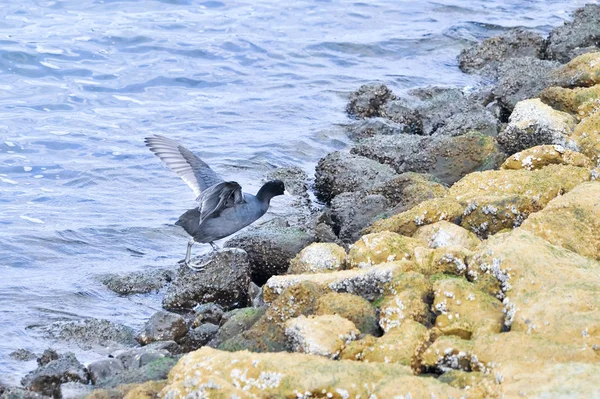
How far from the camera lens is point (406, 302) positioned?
5.25m

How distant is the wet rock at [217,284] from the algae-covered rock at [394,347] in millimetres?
2956

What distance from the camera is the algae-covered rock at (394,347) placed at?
4.77 metres

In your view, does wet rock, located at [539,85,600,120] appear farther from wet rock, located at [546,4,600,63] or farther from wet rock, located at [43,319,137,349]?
wet rock, located at [546,4,600,63]

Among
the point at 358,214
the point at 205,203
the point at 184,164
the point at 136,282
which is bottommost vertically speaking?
the point at 136,282

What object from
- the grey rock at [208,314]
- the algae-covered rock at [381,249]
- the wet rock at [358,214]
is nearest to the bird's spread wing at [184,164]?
the wet rock at [358,214]

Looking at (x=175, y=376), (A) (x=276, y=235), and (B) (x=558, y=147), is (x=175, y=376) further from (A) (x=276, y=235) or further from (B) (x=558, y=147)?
(B) (x=558, y=147)

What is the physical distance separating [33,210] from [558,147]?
5926 millimetres

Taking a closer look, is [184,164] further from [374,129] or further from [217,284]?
[374,129]

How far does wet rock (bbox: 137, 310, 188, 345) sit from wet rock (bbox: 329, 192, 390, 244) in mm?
1983

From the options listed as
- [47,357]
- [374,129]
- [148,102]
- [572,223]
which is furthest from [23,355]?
[148,102]

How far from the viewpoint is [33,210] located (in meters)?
→ 10.2

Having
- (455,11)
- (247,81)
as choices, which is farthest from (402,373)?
(455,11)

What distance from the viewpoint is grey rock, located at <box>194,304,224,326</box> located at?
23.5 ft

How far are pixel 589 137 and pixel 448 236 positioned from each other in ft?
7.48
